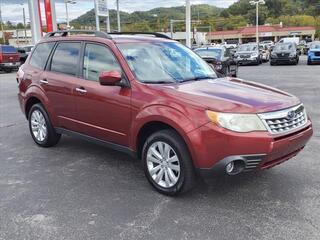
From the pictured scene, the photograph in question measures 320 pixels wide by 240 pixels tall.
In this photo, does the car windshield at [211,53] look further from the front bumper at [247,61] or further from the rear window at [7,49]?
the rear window at [7,49]

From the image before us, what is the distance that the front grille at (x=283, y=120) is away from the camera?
3.95m

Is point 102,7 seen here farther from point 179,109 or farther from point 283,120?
point 283,120

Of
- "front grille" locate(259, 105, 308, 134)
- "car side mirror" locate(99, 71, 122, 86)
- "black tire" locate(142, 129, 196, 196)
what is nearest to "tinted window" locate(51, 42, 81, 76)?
"car side mirror" locate(99, 71, 122, 86)

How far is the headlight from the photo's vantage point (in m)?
3.87

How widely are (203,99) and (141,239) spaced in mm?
1549

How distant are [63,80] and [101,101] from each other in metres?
1.00

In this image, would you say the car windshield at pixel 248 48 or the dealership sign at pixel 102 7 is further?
the car windshield at pixel 248 48

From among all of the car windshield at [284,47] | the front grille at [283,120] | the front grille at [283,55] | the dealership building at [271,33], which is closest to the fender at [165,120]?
the front grille at [283,120]

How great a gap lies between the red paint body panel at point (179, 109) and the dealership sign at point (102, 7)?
1607 centimetres

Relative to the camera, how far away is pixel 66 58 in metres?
5.85

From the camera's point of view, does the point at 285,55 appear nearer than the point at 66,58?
No

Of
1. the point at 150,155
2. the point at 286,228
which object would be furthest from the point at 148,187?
the point at 286,228

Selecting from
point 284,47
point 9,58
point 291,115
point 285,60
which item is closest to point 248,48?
point 284,47

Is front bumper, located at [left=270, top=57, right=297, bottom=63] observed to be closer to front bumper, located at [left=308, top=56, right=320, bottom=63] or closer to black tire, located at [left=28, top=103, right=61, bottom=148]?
front bumper, located at [left=308, top=56, right=320, bottom=63]
